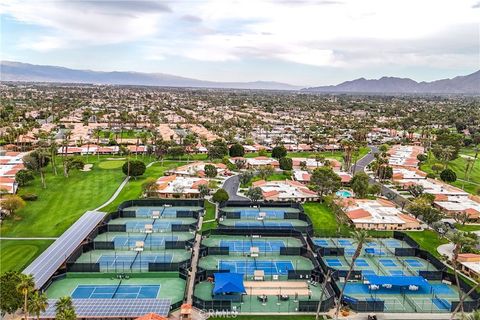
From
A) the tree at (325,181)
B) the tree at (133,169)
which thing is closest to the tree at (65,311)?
the tree at (325,181)

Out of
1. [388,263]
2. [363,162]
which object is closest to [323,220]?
[388,263]

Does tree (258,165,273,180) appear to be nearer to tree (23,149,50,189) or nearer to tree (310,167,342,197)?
tree (310,167,342,197)

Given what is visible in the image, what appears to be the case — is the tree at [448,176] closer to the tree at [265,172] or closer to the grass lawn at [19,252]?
the tree at [265,172]

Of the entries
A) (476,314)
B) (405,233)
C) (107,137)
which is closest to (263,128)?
(107,137)

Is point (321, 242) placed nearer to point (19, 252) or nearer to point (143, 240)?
point (143, 240)

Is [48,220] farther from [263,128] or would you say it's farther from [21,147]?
[263,128]

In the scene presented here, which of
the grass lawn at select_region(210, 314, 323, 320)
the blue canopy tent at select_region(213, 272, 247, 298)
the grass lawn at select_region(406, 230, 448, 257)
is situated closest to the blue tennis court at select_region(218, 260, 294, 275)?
the blue canopy tent at select_region(213, 272, 247, 298)
